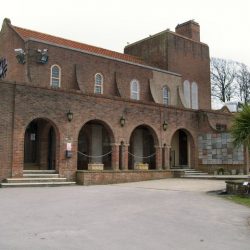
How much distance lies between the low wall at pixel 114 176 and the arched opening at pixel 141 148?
12.2 feet

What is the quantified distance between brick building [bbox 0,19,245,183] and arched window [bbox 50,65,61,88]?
7 centimetres

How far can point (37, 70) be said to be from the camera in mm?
26359

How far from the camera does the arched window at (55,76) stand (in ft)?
89.7

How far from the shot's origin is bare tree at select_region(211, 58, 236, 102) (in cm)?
6197

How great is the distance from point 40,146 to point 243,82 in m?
45.3

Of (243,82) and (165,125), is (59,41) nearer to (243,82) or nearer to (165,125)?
(165,125)

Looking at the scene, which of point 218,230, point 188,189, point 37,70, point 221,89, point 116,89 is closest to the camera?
point 218,230

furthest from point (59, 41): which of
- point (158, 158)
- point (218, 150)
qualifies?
point (218, 150)

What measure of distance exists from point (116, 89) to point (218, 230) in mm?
22204

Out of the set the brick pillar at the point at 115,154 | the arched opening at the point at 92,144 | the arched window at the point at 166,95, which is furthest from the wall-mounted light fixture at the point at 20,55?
the arched window at the point at 166,95

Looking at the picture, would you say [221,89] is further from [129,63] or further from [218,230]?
[218,230]

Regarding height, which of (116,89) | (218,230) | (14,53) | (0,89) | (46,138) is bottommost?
(218,230)

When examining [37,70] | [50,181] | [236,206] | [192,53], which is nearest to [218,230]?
[236,206]

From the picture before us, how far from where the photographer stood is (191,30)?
130ft
